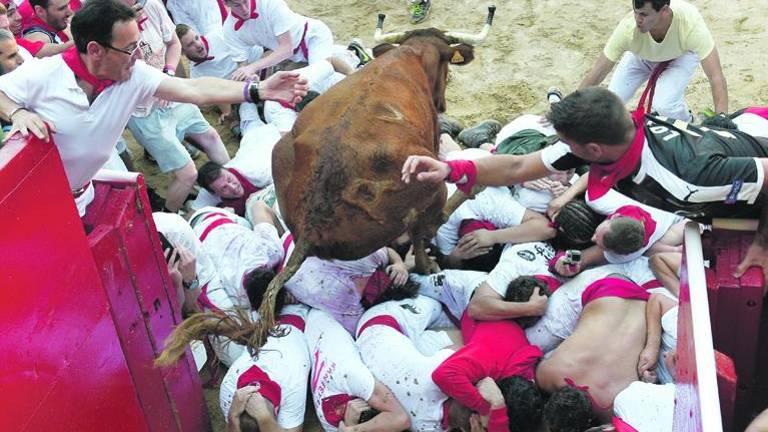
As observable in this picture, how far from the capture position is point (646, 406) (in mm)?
3553

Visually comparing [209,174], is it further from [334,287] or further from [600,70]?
[600,70]

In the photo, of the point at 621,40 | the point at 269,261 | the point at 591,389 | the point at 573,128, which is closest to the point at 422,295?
the point at 269,261

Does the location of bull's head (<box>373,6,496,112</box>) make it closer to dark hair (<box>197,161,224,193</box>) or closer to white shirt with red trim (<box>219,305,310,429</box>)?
dark hair (<box>197,161,224,193</box>)

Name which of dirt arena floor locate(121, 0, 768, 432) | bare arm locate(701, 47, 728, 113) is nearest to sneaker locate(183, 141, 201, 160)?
dirt arena floor locate(121, 0, 768, 432)

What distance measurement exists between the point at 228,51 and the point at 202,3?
2.43 feet

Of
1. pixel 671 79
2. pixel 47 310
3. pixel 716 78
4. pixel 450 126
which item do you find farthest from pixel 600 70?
pixel 47 310

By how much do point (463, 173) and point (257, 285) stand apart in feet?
5.57

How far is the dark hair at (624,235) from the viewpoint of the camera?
→ 4.40 meters

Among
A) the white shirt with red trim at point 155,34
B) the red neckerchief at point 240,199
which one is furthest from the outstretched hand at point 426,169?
the white shirt with red trim at point 155,34

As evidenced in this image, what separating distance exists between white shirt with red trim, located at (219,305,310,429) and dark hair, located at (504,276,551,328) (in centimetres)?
116

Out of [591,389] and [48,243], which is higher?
[48,243]

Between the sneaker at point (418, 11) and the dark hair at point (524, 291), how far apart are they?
503cm

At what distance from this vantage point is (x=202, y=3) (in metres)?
7.75

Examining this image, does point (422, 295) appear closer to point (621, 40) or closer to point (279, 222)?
point (279, 222)
